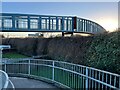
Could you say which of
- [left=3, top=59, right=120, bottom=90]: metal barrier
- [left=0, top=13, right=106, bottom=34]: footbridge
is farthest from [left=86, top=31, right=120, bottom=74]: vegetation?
[left=0, top=13, right=106, bottom=34]: footbridge

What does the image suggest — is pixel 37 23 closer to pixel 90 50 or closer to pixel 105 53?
pixel 90 50

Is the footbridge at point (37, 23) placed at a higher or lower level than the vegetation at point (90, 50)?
higher

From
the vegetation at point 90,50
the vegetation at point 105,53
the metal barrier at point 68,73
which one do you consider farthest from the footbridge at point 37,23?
the vegetation at point 105,53

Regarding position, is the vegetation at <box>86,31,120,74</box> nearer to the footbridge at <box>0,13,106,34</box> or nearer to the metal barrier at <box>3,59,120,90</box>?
the metal barrier at <box>3,59,120,90</box>

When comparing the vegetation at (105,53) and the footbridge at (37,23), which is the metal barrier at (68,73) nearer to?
the vegetation at (105,53)

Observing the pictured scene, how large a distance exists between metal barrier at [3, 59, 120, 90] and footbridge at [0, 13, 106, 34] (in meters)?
12.4

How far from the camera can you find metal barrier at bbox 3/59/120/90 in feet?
19.3

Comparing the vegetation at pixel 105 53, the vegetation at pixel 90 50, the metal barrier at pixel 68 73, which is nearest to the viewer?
the metal barrier at pixel 68 73

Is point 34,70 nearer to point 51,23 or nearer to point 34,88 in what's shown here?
point 34,88

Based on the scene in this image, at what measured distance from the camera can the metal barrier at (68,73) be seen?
5872mm

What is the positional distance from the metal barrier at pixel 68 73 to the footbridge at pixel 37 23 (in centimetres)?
1239

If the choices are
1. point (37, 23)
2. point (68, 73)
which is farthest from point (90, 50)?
point (37, 23)

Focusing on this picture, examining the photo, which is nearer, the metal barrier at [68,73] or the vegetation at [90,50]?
the metal barrier at [68,73]

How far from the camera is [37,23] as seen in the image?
83.9 feet
